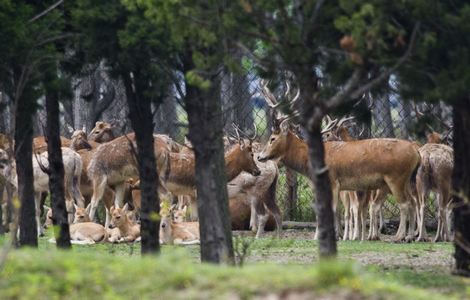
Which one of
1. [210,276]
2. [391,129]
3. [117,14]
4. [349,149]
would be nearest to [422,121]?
[117,14]

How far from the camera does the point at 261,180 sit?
953 inches

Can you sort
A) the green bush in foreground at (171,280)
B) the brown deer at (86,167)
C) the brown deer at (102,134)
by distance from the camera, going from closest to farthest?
1. the green bush in foreground at (171,280)
2. the brown deer at (86,167)
3. the brown deer at (102,134)

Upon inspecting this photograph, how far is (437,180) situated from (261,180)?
296 cm

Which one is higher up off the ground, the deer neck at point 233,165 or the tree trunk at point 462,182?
the deer neck at point 233,165

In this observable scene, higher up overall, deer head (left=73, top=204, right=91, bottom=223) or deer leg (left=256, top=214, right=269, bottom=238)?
deer head (left=73, top=204, right=91, bottom=223)

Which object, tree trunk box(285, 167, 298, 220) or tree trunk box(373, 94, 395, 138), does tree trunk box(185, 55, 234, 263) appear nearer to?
tree trunk box(285, 167, 298, 220)

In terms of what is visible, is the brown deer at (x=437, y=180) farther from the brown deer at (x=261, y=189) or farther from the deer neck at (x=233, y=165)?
the deer neck at (x=233, y=165)

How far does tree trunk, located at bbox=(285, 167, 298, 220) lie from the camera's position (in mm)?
26484

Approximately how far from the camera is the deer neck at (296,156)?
77.8 ft

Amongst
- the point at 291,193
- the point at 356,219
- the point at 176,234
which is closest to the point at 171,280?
the point at 176,234

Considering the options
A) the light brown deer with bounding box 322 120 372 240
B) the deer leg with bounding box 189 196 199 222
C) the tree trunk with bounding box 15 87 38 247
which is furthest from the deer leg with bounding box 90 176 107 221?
the tree trunk with bounding box 15 87 38 247

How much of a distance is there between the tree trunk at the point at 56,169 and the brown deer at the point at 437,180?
24.6ft

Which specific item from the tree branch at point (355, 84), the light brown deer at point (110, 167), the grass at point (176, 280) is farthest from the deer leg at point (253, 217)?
the tree branch at point (355, 84)

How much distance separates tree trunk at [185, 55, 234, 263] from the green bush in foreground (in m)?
2.38
